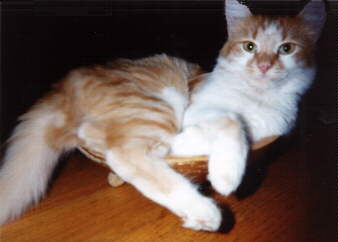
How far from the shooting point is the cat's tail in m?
0.95

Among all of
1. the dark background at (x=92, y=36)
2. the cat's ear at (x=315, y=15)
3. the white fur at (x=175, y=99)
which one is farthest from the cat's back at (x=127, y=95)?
the cat's ear at (x=315, y=15)

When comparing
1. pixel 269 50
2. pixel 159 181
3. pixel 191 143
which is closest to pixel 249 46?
pixel 269 50

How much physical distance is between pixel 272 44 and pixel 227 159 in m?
0.51

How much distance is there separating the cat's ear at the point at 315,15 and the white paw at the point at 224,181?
71cm

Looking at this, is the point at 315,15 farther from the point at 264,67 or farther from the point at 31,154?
the point at 31,154

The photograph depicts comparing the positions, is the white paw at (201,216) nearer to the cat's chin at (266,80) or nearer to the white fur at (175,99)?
the white fur at (175,99)

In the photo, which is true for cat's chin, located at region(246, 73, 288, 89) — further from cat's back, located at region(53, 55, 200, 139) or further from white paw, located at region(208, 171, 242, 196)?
white paw, located at region(208, 171, 242, 196)

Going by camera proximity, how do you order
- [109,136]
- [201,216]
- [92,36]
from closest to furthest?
[201,216] < [109,136] < [92,36]

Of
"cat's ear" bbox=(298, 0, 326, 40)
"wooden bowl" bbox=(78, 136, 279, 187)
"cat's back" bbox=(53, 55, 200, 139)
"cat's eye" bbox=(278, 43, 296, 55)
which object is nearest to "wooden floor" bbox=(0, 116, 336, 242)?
"wooden bowl" bbox=(78, 136, 279, 187)

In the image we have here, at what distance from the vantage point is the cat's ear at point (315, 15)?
3.39 ft

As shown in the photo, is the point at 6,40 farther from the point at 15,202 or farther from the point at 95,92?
the point at 15,202

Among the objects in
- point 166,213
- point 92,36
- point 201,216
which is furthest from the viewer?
point 92,36

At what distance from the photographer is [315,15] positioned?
42.1 inches

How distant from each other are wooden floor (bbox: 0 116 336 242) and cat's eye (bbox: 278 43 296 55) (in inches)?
21.2
